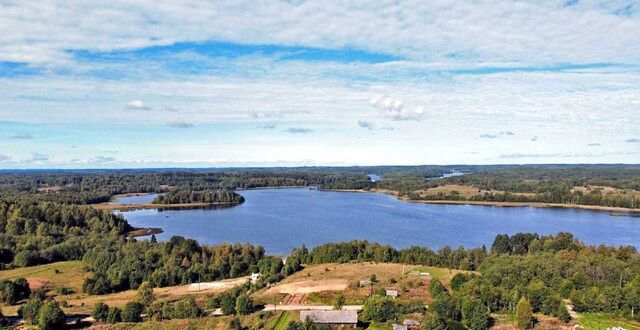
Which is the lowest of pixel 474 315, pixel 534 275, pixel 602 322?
pixel 602 322

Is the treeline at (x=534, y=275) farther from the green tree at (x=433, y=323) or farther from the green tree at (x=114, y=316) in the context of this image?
the green tree at (x=114, y=316)

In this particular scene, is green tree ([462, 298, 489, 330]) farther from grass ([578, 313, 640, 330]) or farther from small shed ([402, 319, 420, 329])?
grass ([578, 313, 640, 330])

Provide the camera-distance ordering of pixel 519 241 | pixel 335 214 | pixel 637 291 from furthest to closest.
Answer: pixel 335 214
pixel 519 241
pixel 637 291

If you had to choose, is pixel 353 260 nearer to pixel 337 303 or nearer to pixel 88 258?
pixel 337 303

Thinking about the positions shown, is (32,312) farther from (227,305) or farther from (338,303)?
(338,303)

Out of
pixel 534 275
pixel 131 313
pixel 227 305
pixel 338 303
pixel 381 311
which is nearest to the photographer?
pixel 381 311

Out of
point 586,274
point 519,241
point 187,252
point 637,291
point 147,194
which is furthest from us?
point 147,194

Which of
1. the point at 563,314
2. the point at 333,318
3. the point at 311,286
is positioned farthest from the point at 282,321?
the point at 563,314

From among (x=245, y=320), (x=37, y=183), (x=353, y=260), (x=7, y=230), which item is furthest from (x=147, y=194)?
(x=245, y=320)
